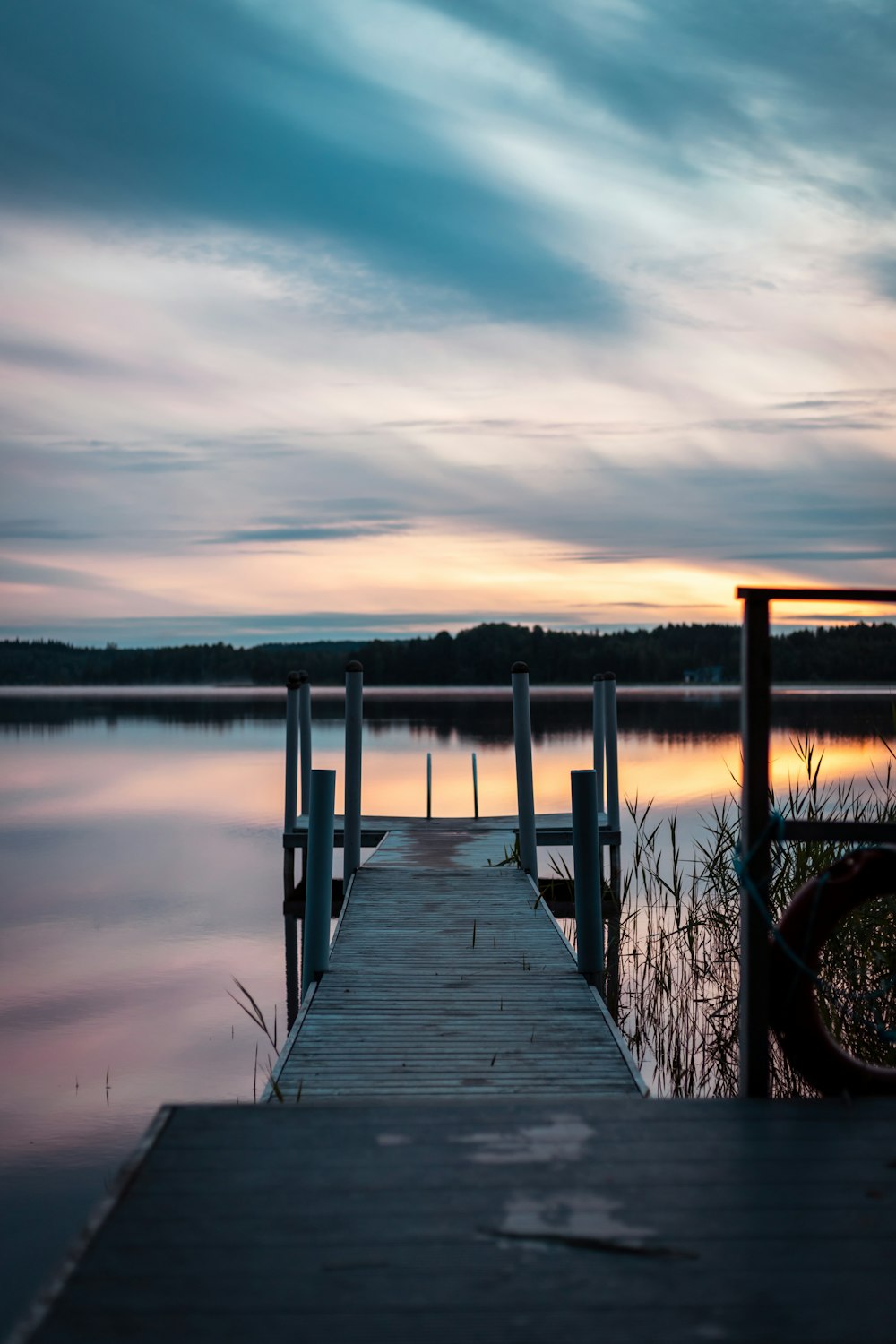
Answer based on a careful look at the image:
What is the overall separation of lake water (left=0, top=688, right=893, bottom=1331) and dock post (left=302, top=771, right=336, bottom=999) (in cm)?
150

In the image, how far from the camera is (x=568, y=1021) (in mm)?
4930

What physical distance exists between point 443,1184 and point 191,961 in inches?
336

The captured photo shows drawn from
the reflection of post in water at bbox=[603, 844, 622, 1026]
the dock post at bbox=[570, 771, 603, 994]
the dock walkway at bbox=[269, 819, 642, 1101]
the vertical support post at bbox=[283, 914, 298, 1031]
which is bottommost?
the vertical support post at bbox=[283, 914, 298, 1031]

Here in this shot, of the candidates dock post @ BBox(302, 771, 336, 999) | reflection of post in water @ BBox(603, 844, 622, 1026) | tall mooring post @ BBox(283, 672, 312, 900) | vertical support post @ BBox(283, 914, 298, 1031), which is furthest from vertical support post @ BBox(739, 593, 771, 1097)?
tall mooring post @ BBox(283, 672, 312, 900)

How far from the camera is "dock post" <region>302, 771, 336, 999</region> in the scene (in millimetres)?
5648

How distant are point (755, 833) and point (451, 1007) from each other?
9.06 ft

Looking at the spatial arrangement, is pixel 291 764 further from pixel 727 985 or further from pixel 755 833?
pixel 755 833

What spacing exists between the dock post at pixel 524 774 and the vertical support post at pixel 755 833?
5311 mm

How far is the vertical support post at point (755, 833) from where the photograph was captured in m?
2.77

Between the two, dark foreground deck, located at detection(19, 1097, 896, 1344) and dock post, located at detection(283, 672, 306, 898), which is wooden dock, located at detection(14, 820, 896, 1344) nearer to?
dark foreground deck, located at detection(19, 1097, 896, 1344)

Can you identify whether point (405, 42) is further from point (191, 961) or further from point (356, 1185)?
point (356, 1185)

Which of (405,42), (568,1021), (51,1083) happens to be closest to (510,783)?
(405,42)

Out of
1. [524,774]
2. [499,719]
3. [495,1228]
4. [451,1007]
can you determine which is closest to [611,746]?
[524,774]

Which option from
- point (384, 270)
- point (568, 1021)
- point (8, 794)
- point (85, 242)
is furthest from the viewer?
point (8, 794)
